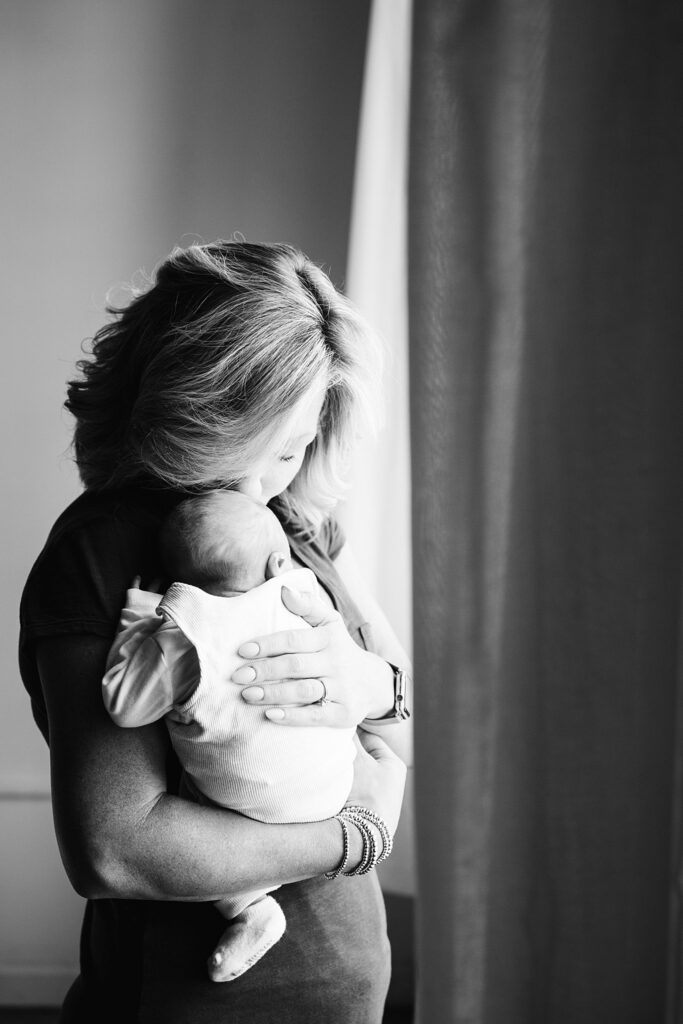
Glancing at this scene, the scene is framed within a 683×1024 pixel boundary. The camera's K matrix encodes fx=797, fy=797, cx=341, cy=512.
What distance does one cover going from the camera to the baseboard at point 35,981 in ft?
7.56

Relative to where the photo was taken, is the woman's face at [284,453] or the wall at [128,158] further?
the wall at [128,158]

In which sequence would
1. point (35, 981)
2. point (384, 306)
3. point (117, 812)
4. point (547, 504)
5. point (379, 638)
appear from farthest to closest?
1. point (35, 981)
2. point (384, 306)
3. point (379, 638)
4. point (117, 812)
5. point (547, 504)

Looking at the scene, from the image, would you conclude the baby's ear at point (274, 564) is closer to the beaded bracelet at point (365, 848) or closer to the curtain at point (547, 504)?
the beaded bracelet at point (365, 848)

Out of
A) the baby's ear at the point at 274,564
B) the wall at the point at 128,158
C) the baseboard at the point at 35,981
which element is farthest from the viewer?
the baseboard at the point at 35,981

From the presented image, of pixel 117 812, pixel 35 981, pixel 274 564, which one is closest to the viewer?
pixel 117 812

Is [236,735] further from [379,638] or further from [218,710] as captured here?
[379,638]

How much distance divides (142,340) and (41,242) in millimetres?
1222

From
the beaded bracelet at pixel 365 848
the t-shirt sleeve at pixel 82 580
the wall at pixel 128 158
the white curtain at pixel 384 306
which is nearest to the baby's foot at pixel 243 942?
the beaded bracelet at pixel 365 848

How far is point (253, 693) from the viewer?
3.10 ft

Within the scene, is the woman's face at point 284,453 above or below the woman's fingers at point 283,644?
above

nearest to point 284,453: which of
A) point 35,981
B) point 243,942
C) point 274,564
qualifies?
point 274,564

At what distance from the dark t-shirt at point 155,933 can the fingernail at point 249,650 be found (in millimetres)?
152

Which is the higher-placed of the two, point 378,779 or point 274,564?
point 274,564

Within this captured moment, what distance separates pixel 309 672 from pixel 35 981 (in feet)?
6.36
